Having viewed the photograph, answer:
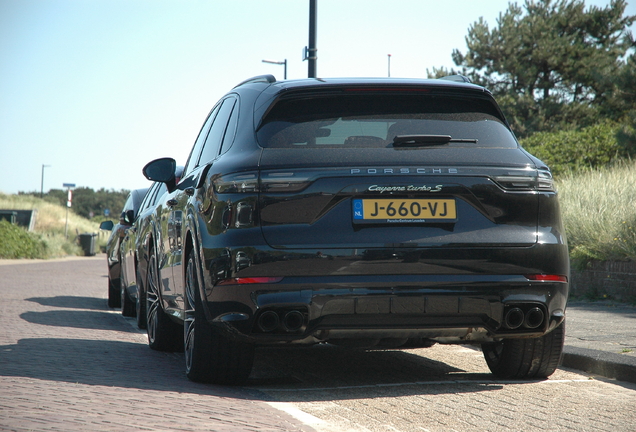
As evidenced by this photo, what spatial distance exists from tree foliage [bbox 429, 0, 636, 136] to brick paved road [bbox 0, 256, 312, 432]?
33845 mm

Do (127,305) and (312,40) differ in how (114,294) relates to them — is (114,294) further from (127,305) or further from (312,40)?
(312,40)

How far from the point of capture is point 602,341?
23.4 ft

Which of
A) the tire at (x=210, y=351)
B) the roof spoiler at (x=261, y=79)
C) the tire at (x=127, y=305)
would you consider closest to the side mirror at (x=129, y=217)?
the tire at (x=127, y=305)

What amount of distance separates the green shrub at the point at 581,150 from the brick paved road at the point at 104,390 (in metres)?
13.5

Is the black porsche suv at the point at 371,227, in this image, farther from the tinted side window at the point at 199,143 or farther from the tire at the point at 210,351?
the tinted side window at the point at 199,143

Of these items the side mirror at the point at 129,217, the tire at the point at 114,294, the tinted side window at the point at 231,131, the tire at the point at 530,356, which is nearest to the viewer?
the tinted side window at the point at 231,131

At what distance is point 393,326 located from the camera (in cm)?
485

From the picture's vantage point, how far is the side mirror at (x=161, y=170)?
22.0ft

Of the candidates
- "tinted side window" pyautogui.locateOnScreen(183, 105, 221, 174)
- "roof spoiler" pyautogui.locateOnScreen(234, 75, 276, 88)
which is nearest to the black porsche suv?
"roof spoiler" pyautogui.locateOnScreen(234, 75, 276, 88)

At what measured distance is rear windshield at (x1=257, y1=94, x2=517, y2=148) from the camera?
16.7 ft

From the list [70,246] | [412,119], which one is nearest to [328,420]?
[412,119]

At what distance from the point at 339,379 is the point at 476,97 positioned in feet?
6.74

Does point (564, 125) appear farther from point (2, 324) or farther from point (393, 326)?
point (393, 326)

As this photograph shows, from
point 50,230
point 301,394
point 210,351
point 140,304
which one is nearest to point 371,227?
point 301,394
